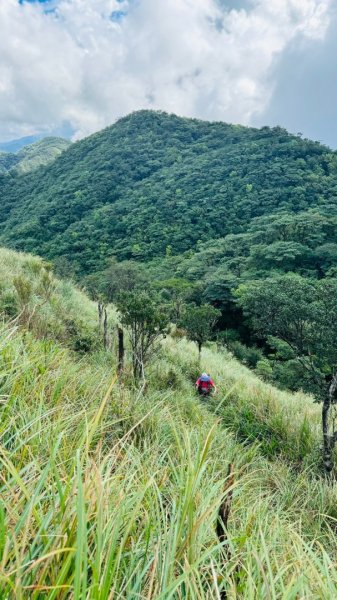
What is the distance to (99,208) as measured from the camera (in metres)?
65.2

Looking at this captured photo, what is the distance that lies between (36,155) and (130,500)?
157137 millimetres

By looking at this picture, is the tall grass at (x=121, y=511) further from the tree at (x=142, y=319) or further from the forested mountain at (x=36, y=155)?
the forested mountain at (x=36, y=155)

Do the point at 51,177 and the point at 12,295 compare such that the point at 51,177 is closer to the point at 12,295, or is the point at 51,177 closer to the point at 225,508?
the point at 12,295

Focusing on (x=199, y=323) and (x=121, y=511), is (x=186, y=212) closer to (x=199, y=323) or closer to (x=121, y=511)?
(x=199, y=323)

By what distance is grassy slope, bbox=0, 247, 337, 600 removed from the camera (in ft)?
3.05

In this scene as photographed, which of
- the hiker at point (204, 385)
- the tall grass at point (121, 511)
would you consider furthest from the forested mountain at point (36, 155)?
the tall grass at point (121, 511)

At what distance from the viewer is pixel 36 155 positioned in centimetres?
13438

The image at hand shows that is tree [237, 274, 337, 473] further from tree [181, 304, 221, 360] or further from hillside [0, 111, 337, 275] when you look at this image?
hillside [0, 111, 337, 275]

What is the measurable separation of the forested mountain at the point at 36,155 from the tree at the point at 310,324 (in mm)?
131569

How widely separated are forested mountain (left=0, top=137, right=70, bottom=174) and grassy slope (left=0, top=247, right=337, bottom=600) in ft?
438

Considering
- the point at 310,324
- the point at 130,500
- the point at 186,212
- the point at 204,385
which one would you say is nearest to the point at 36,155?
the point at 186,212

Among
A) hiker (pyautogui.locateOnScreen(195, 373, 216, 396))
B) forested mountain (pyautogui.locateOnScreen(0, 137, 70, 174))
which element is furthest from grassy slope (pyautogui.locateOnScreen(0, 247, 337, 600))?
forested mountain (pyautogui.locateOnScreen(0, 137, 70, 174))

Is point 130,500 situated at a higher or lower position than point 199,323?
higher

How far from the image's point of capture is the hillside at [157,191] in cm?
5459
